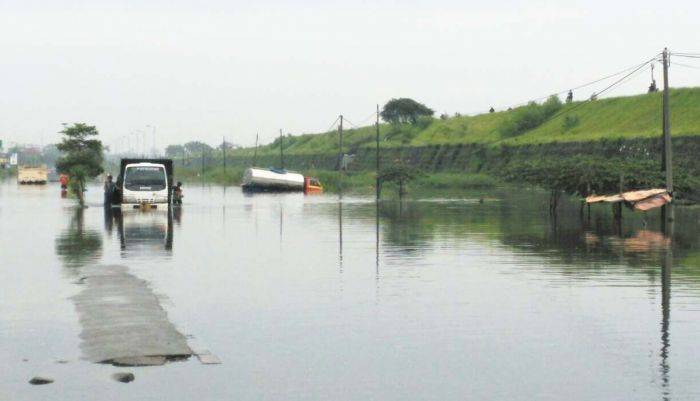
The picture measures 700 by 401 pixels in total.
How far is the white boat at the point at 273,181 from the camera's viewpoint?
282 feet

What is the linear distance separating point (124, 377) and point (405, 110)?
166m

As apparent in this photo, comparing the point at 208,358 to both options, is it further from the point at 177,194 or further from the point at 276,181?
the point at 276,181

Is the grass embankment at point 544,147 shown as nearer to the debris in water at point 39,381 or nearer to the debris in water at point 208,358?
the debris in water at point 208,358

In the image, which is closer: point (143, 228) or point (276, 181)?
point (143, 228)

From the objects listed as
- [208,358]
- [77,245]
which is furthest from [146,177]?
[208,358]

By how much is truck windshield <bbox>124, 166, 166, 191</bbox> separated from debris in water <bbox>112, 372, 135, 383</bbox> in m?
36.1

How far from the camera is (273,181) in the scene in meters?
86.2

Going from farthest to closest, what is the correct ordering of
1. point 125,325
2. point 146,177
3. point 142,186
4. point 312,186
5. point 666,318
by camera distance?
point 312,186
point 146,177
point 142,186
point 666,318
point 125,325

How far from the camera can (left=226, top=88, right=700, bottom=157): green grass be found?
285 ft

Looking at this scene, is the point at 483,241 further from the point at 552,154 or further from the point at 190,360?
the point at 552,154

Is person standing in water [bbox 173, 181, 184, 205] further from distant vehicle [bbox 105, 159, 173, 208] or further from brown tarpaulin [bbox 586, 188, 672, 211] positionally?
brown tarpaulin [bbox 586, 188, 672, 211]

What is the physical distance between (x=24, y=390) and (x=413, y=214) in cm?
3503

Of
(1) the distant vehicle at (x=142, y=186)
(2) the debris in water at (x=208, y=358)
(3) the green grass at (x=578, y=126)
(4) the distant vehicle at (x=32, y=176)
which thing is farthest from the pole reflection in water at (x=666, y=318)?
(4) the distant vehicle at (x=32, y=176)

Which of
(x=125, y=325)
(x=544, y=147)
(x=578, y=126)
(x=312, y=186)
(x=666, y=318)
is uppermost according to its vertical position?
(x=578, y=126)
